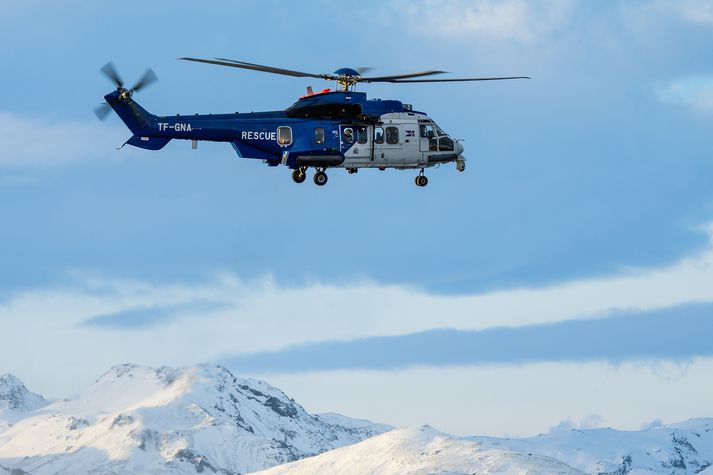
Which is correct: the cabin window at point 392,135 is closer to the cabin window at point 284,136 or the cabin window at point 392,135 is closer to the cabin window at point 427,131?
the cabin window at point 427,131

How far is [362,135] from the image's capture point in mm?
111188

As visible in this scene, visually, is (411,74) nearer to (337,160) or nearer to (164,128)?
(337,160)

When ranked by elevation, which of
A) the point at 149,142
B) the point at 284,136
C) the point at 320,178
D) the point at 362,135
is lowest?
the point at 320,178

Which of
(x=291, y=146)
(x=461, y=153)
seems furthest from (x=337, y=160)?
(x=461, y=153)

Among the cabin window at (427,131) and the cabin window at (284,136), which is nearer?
the cabin window at (284,136)

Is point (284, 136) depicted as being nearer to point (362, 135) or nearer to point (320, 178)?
point (320, 178)

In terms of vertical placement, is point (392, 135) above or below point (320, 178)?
above

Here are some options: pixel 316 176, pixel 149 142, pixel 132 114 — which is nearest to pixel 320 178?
pixel 316 176

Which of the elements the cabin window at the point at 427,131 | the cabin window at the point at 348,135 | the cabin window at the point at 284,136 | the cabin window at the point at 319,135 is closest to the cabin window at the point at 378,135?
the cabin window at the point at 348,135

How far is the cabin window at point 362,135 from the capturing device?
111000mm

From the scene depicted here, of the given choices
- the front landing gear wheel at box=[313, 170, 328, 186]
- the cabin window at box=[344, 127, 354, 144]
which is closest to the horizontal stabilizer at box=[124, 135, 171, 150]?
the front landing gear wheel at box=[313, 170, 328, 186]

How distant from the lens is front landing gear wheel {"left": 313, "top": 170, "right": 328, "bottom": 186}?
10925 cm

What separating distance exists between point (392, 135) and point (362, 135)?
2.67 meters

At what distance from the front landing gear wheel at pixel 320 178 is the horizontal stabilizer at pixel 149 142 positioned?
39.6 ft
